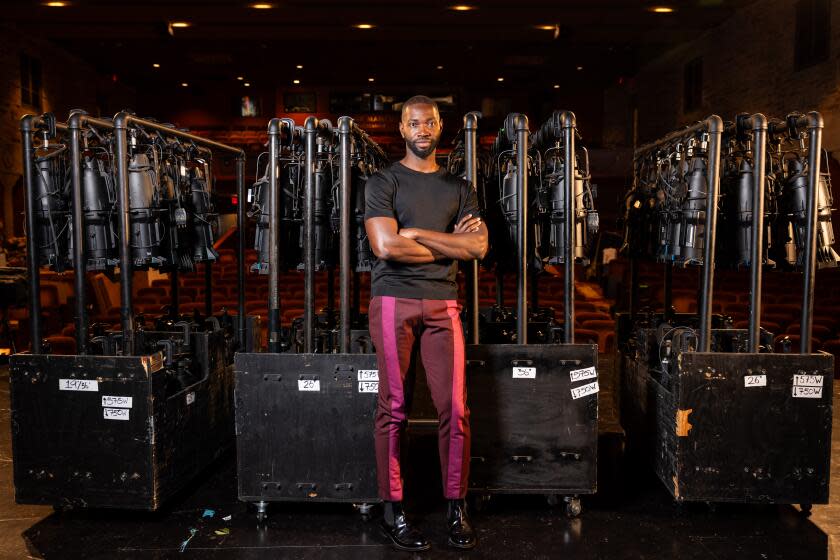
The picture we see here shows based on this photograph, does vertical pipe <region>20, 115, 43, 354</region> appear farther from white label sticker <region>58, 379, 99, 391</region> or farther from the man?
the man

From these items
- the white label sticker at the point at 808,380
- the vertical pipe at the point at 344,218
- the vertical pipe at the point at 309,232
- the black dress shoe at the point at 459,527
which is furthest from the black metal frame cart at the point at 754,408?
the vertical pipe at the point at 309,232

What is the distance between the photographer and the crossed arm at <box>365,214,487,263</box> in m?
2.70

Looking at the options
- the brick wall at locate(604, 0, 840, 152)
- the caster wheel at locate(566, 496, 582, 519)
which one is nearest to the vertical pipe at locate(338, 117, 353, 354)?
the caster wheel at locate(566, 496, 582, 519)

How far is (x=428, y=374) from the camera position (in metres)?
2.85

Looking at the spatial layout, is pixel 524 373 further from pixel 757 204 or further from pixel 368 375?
pixel 757 204

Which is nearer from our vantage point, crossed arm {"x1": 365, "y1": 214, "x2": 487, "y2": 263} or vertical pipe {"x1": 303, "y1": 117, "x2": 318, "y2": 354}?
crossed arm {"x1": 365, "y1": 214, "x2": 487, "y2": 263}

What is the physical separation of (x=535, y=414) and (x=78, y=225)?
231 cm

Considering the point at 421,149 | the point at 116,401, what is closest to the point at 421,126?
the point at 421,149

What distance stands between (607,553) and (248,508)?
1.70m

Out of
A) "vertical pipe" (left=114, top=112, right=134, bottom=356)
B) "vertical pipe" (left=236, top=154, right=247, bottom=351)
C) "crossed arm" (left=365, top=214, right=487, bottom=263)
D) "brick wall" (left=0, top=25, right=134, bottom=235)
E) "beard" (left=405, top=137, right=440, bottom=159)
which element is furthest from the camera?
"brick wall" (left=0, top=25, right=134, bottom=235)

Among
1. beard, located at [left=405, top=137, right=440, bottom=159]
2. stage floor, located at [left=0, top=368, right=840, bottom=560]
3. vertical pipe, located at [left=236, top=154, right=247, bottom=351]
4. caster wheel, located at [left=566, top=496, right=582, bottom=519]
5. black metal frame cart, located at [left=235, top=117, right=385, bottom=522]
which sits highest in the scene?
beard, located at [left=405, top=137, right=440, bottom=159]

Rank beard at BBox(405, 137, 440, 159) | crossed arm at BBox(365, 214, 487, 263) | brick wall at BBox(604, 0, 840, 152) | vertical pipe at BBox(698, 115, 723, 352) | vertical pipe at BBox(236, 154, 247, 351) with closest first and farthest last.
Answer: crossed arm at BBox(365, 214, 487, 263) → beard at BBox(405, 137, 440, 159) → vertical pipe at BBox(698, 115, 723, 352) → vertical pipe at BBox(236, 154, 247, 351) → brick wall at BBox(604, 0, 840, 152)

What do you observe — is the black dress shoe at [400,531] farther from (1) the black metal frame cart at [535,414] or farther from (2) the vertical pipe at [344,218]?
(2) the vertical pipe at [344,218]

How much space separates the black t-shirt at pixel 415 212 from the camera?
2.77 metres
